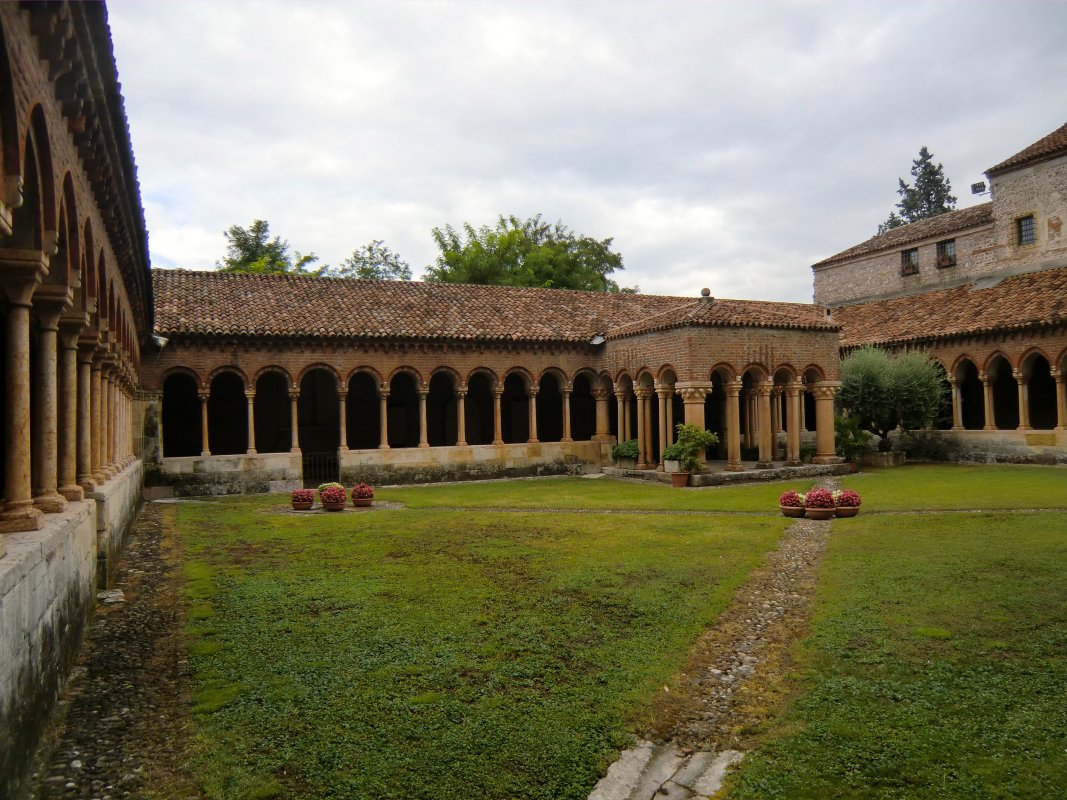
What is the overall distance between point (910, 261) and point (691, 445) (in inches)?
834

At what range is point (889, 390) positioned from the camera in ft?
81.6

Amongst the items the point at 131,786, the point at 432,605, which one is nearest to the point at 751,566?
the point at 432,605

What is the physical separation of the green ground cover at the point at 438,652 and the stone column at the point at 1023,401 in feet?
55.1

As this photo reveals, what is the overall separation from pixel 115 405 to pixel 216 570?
6.42 m

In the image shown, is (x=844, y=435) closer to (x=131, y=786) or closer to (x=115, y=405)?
(x=115, y=405)

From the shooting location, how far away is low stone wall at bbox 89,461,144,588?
30.6 feet

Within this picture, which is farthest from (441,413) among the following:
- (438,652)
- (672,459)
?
(438,652)

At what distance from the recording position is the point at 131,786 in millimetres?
4492

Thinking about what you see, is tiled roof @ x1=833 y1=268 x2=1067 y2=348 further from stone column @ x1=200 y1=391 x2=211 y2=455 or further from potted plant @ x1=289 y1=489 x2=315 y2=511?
stone column @ x1=200 y1=391 x2=211 y2=455

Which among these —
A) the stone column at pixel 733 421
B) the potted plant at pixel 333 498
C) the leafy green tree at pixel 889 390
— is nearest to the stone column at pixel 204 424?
the potted plant at pixel 333 498

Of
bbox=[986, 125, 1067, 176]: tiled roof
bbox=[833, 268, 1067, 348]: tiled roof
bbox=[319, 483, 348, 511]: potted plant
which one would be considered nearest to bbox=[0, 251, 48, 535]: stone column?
bbox=[319, 483, 348, 511]: potted plant

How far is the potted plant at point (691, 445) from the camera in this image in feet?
69.1

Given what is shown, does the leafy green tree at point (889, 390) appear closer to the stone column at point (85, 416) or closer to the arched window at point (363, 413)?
the arched window at point (363, 413)

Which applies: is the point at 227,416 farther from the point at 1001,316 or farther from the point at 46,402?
the point at 1001,316
